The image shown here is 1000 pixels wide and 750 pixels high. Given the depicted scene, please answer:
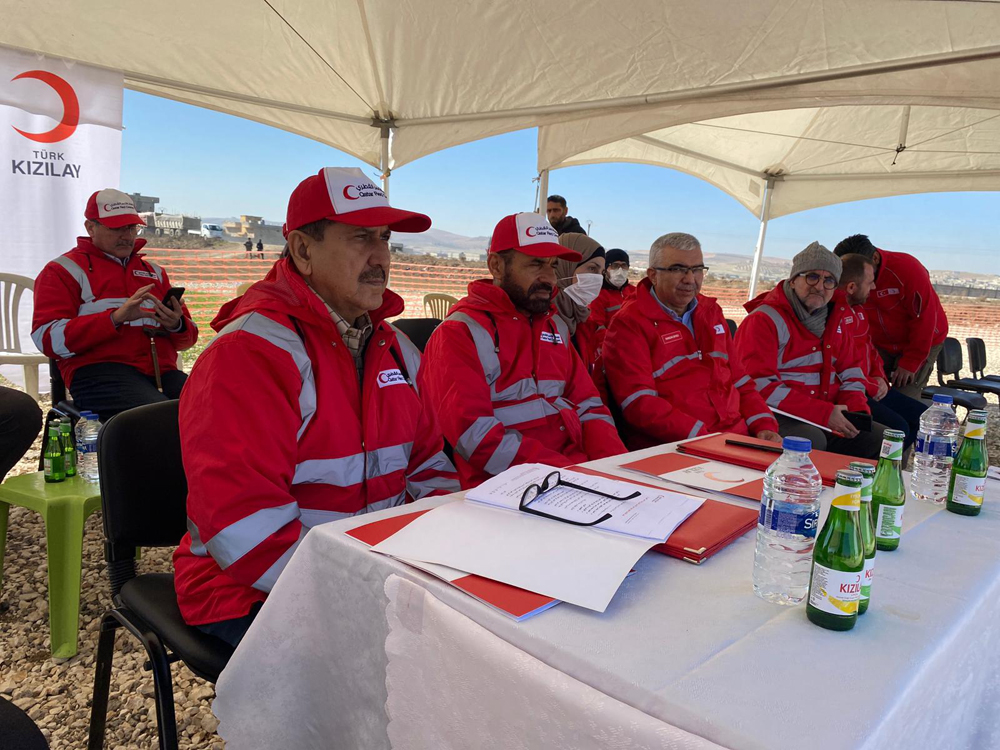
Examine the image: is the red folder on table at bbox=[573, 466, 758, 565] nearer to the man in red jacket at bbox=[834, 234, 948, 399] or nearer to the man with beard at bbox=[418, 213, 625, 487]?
the man with beard at bbox=[418, 213, 625, 487]

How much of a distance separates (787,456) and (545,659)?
554 mm

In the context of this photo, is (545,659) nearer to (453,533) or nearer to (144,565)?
(453,533)

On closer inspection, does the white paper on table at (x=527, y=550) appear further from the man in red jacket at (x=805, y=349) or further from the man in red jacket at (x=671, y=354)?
the man in red jacket at (x=805, y=349)

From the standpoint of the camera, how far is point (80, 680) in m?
2.13

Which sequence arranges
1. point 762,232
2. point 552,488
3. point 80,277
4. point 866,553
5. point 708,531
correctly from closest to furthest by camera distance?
1. point 866,553
2. point 708,531
3. point 552,488
4. point 80,277
5. point 762,232

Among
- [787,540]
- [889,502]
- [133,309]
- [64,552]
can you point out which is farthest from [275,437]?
[133,309]

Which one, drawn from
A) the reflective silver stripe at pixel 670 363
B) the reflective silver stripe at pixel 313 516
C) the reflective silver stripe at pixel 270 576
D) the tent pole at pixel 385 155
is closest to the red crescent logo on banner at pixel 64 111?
the tent pole at pixel 385 155

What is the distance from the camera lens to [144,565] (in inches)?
115

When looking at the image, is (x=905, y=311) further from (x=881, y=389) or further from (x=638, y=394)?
(x=638, y=394)

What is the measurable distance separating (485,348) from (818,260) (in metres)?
2.19

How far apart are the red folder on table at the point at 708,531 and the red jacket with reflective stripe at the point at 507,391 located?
111 centimetres

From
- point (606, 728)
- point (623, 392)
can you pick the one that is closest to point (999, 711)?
point (606, 728)

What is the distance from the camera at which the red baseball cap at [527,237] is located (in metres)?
2.53

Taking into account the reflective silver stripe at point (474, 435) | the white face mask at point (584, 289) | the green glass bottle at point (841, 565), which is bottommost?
the reflective silver stripe at point (474, 435)
